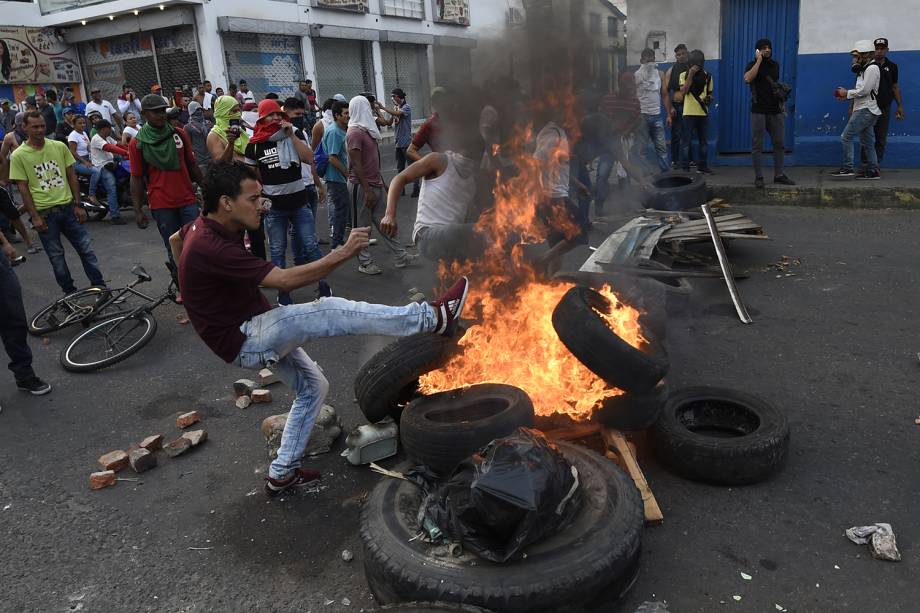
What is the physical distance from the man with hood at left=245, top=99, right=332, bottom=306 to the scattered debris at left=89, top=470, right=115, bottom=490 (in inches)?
112

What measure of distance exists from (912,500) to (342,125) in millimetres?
7436

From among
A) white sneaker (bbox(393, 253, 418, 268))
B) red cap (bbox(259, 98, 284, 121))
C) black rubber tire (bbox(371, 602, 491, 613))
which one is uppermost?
red cap (bbox(259, 98, 284, 121))

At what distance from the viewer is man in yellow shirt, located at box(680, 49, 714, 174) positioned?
11625 mm

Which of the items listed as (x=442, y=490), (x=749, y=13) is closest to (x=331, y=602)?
(x=442, y=490)

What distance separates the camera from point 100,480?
13.9 feet

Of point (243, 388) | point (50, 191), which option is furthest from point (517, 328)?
point (50, 191)

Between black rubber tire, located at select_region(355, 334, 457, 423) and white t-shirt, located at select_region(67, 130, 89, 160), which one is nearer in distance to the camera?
black rubber tire, located at select_region(355, 334, 457, 423)

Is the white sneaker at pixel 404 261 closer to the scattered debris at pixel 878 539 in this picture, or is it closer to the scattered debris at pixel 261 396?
the scattered debris at pixel 261 396

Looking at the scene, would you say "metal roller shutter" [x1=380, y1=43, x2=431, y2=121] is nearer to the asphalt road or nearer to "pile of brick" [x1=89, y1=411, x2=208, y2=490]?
the asphalt road

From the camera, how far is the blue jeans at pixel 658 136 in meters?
11.8

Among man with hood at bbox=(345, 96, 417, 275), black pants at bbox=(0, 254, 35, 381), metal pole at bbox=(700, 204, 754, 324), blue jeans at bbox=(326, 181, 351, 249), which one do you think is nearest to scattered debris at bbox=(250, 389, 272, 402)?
black pants at bbox=(0, 254, 35, 381)

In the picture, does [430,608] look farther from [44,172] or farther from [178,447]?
[44,172]

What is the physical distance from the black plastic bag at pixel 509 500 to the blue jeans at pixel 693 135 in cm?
1063

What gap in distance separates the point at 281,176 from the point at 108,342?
2.42 m
